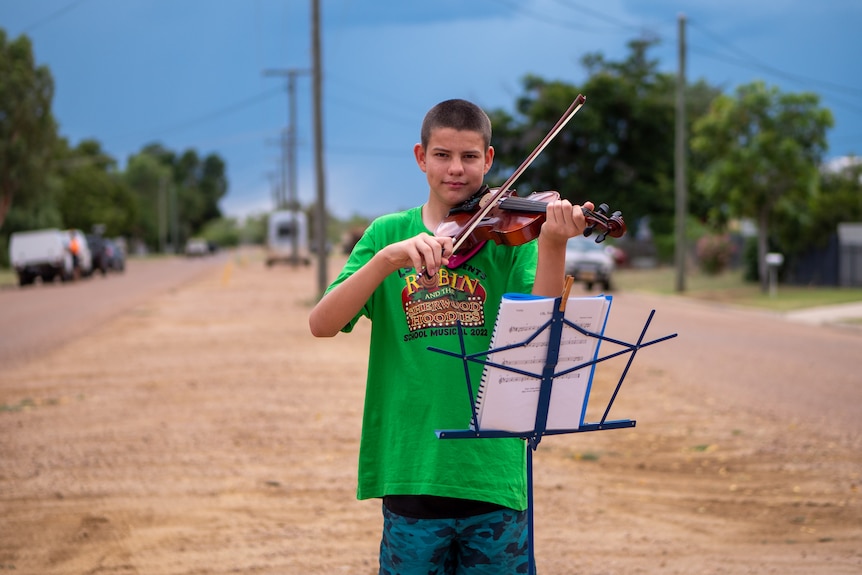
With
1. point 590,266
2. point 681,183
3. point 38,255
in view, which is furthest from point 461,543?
point 38,255

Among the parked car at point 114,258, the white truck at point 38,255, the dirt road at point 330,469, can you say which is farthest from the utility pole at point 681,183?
the parked car at point 114,258

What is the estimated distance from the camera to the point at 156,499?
6035 millimetres

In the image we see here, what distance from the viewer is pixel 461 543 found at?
8.95ft

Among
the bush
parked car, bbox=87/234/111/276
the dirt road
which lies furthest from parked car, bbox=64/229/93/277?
the dirt road

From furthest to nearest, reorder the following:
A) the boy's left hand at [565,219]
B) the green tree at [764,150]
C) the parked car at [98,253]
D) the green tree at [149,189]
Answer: the green tree at [149,189] → the parked car at [98,253] → the green tree at [764,150] → the boy's left hand at [565,219]

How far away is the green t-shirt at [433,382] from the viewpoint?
2641 millimetres

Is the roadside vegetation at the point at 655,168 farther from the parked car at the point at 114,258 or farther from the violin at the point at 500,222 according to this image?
the parked car at the point at 114,258

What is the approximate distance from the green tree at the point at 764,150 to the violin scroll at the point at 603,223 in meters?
23.9

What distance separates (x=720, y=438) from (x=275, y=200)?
107242 mm

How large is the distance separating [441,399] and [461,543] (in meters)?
0.40

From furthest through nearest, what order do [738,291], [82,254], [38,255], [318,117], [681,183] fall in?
[82,254] → [38,255] → [681,183] → [738,291] → [318,117]

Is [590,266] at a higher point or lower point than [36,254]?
lower

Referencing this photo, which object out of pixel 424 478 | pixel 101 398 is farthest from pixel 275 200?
pixel 424 478

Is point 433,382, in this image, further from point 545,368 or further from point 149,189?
point 149,189
